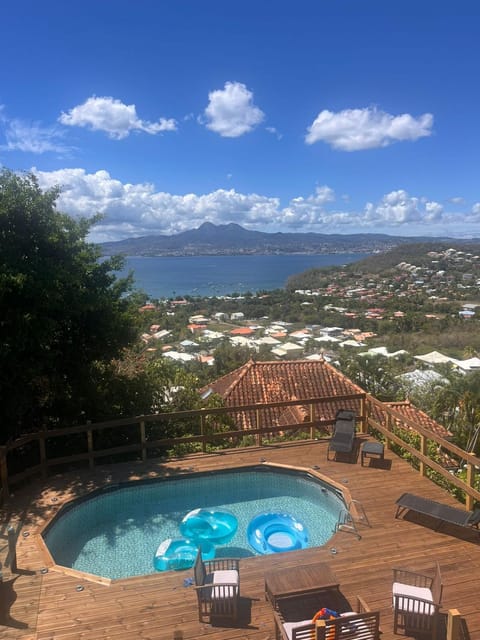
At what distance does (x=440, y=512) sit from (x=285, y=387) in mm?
10156

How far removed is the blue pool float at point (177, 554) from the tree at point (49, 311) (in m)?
3.56

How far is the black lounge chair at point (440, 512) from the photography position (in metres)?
5.77

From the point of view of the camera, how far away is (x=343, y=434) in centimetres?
862

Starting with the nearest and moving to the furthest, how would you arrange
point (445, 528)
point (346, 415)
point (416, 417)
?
point (445, 528) → point (346, 415) → point (416, 417)

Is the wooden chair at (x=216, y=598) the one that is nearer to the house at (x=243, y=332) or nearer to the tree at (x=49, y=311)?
the tree at (x=49, y=311)

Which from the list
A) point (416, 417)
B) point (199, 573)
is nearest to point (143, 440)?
point (199, 573)

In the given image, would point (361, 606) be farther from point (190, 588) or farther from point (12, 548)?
point (12, 548)

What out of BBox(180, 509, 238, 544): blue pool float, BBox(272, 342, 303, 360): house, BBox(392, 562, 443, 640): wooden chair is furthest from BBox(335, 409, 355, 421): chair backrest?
BBox(272, 342, 303, 360): house

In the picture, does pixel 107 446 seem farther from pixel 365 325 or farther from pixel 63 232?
pixel 365 325

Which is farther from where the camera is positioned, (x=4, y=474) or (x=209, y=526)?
(x=209, y=526)

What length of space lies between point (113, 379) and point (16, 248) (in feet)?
11.2

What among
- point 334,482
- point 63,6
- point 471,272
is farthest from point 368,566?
point 471,272

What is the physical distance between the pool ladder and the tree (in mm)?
5177

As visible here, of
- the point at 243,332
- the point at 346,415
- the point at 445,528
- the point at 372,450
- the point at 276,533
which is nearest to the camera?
the point at 445,528
